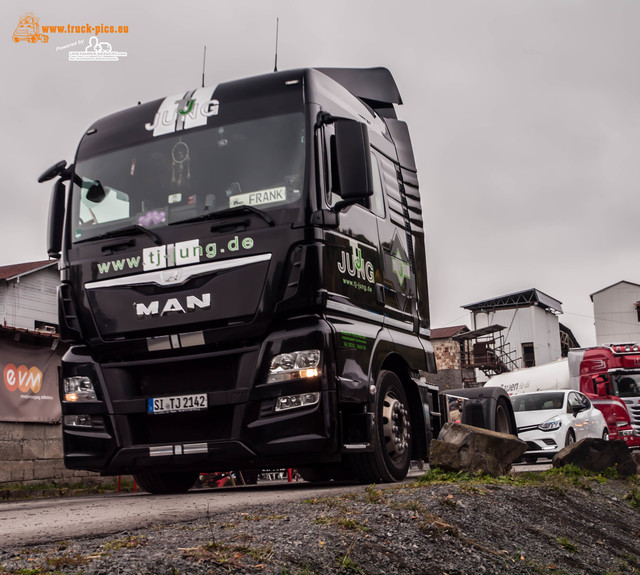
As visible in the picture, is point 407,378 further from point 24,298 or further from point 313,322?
point 24,298

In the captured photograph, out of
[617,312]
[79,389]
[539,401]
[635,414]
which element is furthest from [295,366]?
[617,312]

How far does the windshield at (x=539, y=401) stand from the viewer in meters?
19.0

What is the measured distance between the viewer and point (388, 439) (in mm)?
8320

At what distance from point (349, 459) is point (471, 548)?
2850 millimetres

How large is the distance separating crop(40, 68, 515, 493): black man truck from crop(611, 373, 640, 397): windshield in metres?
17.3

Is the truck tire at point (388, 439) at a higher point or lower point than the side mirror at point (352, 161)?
lower

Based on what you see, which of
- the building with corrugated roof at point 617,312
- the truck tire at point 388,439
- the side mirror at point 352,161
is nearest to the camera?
the side mirror at point 352,161

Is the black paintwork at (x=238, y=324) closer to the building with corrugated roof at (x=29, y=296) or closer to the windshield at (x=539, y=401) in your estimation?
the windshield at (x=539, y=401)

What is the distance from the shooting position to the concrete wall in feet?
44.5

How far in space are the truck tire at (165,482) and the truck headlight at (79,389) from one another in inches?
51.1

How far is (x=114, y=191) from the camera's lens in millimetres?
8031

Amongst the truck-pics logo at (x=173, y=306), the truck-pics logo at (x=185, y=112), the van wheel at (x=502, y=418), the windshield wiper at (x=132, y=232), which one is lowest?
the van wheel at (x=502, y=418)

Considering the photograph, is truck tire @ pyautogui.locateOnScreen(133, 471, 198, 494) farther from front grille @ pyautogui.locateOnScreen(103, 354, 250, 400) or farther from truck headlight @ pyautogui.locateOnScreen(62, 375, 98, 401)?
front grille @ pyautogui.locateOnScreen(103, 354, 250, 400)

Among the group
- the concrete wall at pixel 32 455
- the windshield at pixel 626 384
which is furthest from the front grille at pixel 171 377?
the windshield at pixel 626 384
